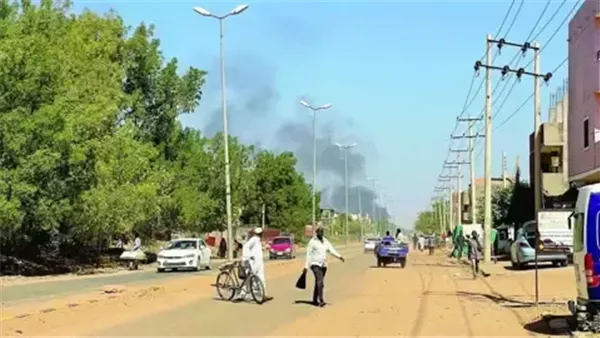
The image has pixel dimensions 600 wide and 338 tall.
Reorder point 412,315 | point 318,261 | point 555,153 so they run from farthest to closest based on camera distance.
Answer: point 555,153, point 318,261, point 412,315

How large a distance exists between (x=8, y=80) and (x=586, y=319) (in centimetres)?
2909

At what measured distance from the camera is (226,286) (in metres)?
24.5

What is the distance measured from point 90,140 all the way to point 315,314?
989 inches

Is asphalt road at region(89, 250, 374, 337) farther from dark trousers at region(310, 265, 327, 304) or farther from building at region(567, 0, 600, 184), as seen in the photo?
building at region(567, 0, 600, 184)

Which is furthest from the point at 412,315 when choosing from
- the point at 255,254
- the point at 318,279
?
the point at 255,254

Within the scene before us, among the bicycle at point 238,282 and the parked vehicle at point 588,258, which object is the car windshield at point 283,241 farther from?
the parked vehicle at point 588,258

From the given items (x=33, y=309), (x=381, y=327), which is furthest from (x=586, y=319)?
(x=33, y=309)

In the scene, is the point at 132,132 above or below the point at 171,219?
above

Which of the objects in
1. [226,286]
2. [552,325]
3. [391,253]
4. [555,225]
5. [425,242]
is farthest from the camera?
[425,242]

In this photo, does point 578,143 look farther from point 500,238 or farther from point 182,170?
point 182,170

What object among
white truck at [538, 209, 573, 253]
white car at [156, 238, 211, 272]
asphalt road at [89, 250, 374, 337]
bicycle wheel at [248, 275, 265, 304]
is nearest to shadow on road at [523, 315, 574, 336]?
white truck at [538, 209, 573, 253]

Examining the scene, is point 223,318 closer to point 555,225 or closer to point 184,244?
point 555,225

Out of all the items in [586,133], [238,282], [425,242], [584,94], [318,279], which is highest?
[584,94]

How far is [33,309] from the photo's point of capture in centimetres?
2164
